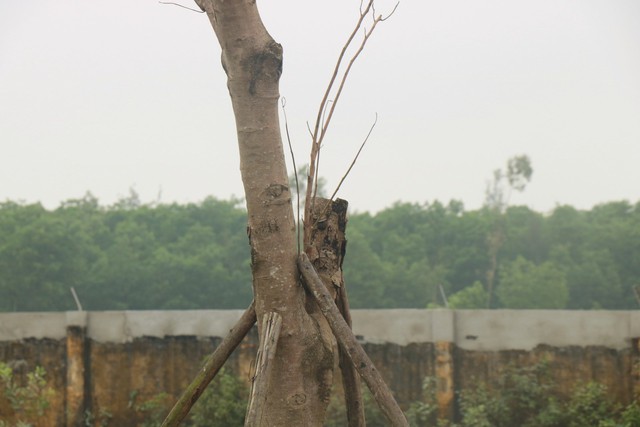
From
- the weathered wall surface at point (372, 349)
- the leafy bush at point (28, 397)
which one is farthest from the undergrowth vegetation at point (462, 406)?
the weathered wall surface at point (372, 349)

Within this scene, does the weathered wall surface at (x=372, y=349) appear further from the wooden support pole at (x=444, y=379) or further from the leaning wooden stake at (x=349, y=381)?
the leaning wooden stake at (x=349, y=381)

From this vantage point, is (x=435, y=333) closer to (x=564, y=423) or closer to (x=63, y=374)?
(x=564, y=423)

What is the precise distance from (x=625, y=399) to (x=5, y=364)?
611cm

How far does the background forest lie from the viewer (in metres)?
36.1

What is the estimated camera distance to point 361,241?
39719mm

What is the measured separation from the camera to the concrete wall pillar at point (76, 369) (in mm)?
9406

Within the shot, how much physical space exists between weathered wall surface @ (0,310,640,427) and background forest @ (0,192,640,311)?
2455 centimetres

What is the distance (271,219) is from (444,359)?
5.50 metres

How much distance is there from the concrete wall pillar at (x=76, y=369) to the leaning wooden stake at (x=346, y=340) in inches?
242

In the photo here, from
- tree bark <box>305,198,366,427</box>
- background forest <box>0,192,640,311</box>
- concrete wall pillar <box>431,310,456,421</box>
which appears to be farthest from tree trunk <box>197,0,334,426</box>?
background forest <box>0,192,640,311</box>

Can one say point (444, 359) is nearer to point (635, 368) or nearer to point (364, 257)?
point (635, 368)

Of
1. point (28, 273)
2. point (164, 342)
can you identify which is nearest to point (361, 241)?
point (28, 273)

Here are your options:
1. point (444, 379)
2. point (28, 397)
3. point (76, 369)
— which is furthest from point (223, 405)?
point (444, 379)

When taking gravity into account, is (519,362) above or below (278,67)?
below
